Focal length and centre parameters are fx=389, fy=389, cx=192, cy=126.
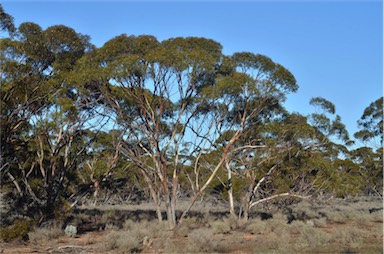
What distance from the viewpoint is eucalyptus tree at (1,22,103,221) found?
15570mm

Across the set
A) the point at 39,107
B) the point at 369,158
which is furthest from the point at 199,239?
the point at 369,158

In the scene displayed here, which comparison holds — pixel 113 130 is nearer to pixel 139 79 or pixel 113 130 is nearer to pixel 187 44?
pixel 139 79

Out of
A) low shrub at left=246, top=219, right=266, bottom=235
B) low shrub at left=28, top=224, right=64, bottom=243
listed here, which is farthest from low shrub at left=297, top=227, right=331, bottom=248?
low shrub at left=28, top=224, right=64, bottom=243

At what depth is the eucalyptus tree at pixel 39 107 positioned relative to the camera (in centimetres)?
1557

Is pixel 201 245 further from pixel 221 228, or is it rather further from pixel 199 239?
pixel 221 228

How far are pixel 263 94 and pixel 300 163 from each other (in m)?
6.82

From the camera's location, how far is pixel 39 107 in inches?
726

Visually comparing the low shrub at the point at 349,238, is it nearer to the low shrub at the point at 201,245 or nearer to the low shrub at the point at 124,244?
the low shrub at the point at 201,245

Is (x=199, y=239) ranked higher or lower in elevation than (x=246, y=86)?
lower

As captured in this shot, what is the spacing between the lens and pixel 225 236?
709 inches

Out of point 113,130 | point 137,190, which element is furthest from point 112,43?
point 137,190

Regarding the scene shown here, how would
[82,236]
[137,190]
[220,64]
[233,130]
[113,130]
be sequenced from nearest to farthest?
1. [82,236]
2. [220,64]
3. [113,130]
4. [233,130]
5. [137,190]

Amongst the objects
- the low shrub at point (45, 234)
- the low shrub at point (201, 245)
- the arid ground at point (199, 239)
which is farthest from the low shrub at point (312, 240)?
the low shrub at point (45, 234)

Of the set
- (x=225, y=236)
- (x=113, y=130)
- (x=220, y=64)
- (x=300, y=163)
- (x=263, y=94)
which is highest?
(x=220, y=64)
